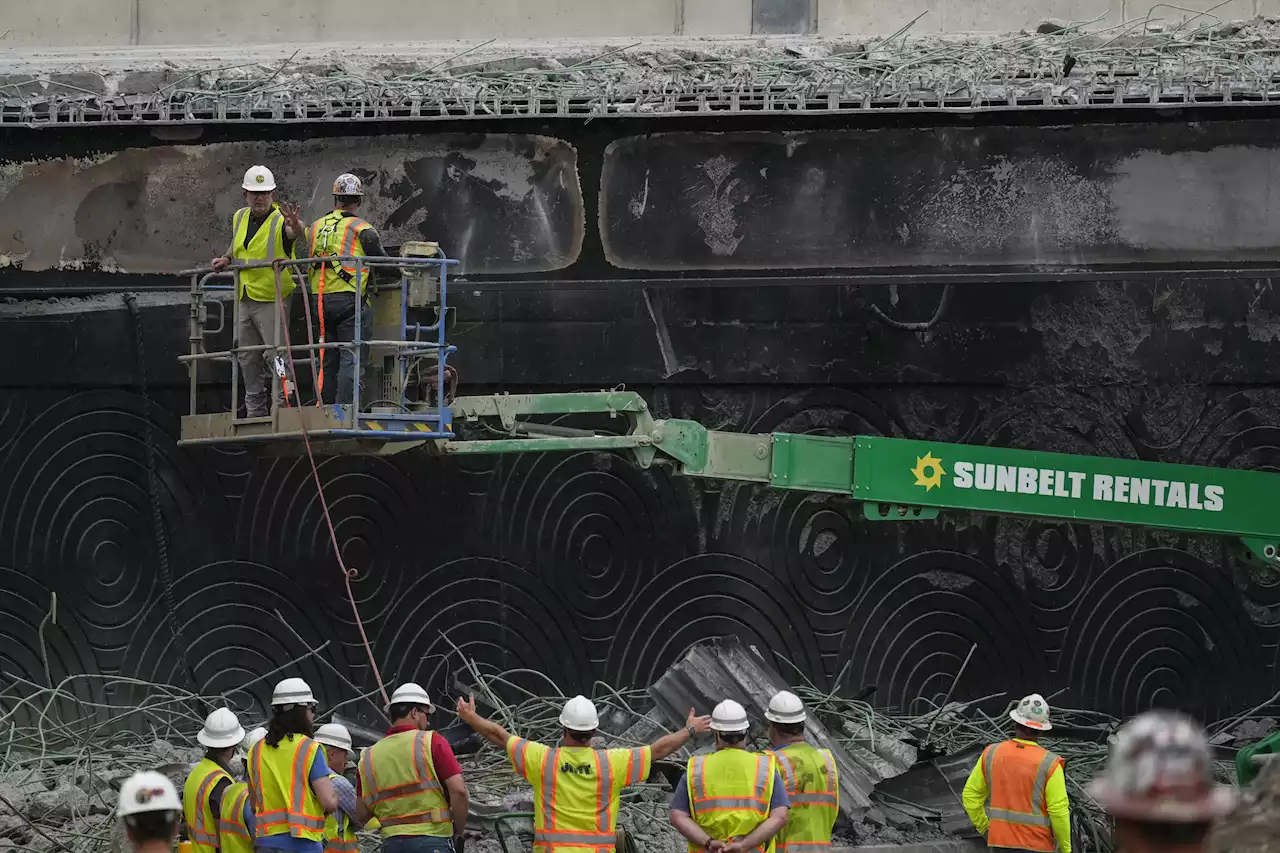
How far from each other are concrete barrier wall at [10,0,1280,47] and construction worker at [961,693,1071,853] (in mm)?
6100

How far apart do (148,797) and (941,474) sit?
6.11 m

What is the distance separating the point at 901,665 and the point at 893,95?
396cm

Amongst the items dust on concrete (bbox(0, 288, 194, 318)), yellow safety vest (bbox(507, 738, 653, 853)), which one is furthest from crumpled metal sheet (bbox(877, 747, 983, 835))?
dust on concrete (bbox(0, 288, 194, 318))

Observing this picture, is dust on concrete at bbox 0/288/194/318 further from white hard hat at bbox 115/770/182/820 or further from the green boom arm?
white hard hat at bbox 115/770/182/820

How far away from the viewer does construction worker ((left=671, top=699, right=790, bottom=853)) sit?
865 cm

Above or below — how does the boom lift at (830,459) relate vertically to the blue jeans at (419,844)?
above

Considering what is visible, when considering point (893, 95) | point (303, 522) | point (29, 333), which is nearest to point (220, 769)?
point (303, 522)

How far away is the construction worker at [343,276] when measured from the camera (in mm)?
10453

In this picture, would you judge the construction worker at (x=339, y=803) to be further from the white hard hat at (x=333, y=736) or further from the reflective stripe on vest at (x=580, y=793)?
the reflective stripe on vest at (x=580, y=793)

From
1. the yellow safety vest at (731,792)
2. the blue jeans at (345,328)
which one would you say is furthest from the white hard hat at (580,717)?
the blue jeans at (345,328)

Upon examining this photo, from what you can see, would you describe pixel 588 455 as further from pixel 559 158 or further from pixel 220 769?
pixel 220 769

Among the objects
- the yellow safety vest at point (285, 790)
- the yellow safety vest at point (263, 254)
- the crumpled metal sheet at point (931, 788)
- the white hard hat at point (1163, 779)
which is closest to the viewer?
the white hard hat at point (1163, 779)

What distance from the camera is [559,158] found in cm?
1259

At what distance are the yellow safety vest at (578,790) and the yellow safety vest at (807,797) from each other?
2.60 feet
